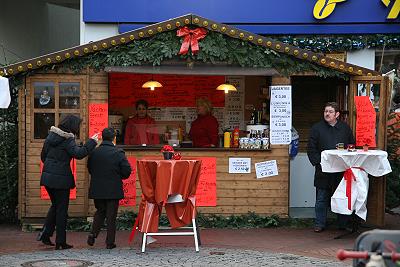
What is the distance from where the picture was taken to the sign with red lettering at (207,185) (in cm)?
1096

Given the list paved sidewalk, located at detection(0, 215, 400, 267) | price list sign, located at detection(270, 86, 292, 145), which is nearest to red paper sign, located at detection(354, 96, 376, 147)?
price list sign, located at detection(270, 86, 292, 145)

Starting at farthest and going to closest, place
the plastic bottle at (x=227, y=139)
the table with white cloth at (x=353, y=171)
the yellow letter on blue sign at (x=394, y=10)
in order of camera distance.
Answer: the yellow letter on blue sign at (x=394, y=10) < the plastic bottle at (x=227, y=139) < the table with white cloth at (x=353, y=171)

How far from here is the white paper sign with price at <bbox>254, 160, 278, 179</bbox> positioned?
432 inches

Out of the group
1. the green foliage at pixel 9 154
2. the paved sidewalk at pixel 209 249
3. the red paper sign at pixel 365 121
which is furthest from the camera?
the green foliage at pixel 9 154

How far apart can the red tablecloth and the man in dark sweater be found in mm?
2397

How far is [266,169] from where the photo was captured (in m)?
11.0

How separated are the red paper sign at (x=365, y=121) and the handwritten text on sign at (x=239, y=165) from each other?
65.9 inches

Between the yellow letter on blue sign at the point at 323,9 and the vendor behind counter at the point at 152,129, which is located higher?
the yellow letter on blue sign at the point at 323,9

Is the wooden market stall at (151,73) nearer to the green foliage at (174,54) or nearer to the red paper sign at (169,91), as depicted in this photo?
the green foliage at (174,54)

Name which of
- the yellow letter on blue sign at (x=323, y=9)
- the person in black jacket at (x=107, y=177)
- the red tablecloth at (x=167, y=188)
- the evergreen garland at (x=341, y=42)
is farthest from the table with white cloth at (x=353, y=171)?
the yellow letter on blue sign at (x=323, y=9)

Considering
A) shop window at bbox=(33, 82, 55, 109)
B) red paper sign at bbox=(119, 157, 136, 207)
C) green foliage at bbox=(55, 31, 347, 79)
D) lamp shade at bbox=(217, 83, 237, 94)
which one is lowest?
red paper sign at bbox=(119, 157, 136, 207)

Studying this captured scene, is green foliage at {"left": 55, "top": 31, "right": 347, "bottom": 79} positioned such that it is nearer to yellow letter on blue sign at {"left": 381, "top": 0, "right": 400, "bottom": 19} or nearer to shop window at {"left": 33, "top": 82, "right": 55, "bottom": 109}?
shop window at {"left": 33, "top": 82, "right": 55, "bottom": 109}

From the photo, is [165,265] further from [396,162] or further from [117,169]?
[396,162]

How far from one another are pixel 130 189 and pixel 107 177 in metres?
1.92
